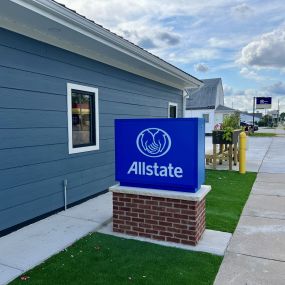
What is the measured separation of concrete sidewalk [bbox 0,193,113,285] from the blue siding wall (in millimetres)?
265

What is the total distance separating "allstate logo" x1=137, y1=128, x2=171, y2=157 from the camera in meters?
4.28

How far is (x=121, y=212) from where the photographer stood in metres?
4.69

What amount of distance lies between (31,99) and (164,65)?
4.31m

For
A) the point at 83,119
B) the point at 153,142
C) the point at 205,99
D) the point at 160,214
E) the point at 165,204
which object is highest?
the point at 205,99

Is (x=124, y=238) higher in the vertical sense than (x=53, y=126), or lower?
lower

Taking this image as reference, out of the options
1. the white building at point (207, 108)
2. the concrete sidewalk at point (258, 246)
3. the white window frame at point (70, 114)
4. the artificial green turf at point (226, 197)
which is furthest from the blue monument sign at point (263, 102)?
the white window frame at point (70, 114)

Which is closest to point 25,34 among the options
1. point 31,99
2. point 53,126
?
point 31,99

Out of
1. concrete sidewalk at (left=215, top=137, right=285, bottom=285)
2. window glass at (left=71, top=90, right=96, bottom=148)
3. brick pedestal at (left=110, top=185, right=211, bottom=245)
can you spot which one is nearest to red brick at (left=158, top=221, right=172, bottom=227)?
brick pedestal at (left=110, top=185, right=211, bottom=245)

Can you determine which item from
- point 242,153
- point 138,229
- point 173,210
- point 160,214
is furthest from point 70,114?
point 242,153

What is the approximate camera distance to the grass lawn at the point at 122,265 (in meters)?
3.34

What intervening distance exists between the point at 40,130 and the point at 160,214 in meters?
2.46

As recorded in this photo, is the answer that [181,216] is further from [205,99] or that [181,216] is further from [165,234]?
[205,99]

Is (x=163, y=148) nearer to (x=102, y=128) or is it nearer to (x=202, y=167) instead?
(x=202, y=167)

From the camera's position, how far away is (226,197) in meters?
6.84
